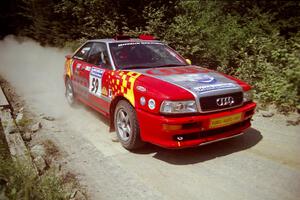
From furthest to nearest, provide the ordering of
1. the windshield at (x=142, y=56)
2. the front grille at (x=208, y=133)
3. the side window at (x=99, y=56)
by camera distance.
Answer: the side window at (x=99, y=56) < the windshield at (x=142, y=56) < the front grille at (x=208, y=133)

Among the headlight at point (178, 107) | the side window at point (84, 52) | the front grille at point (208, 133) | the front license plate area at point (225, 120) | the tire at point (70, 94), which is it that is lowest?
the tire at point (70, 94)

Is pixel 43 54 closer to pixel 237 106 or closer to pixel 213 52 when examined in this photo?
pixel 213 52

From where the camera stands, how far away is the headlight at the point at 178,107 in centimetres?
401

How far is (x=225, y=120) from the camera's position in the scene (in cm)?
426

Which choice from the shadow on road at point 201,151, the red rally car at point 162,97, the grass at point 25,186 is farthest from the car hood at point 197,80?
the grass at point 25,186

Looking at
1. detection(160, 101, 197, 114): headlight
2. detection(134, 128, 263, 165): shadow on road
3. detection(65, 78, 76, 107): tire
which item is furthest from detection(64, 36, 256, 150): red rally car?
detection(65, 78, 76, 107): tire

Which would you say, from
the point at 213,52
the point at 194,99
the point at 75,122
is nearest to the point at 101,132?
the point at 75,122

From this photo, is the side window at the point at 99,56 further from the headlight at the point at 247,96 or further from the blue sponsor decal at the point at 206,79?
the headlight at the point at 247,96

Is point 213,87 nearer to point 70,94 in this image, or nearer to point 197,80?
point 197,80

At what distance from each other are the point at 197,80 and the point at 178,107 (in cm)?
66

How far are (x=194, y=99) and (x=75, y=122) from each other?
10.1 feet

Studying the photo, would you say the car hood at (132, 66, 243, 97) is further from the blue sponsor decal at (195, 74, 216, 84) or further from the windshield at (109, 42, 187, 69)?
the windshield at (109, 42, 187, 69)

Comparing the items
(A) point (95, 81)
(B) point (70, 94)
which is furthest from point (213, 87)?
(B) point (70, 94)

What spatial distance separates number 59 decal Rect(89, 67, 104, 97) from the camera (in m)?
5.53
